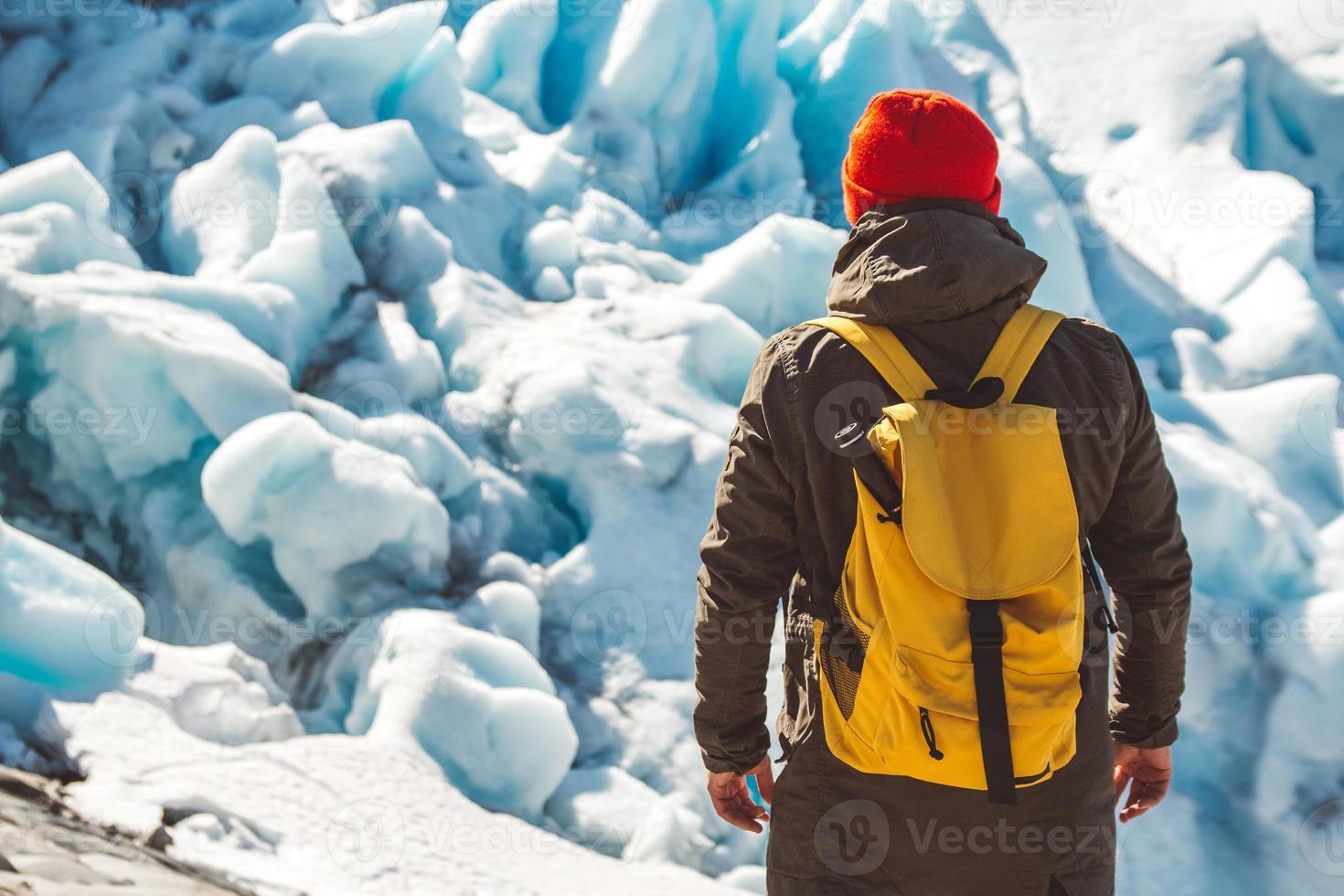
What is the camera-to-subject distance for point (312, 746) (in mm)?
3469

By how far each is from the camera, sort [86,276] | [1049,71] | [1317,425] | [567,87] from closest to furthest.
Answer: [86,276] → [1317,425] → [567,87] → [1049,71]

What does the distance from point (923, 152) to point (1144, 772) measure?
0.92m

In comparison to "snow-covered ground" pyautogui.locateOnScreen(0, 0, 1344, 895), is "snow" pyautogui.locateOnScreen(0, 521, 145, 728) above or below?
above

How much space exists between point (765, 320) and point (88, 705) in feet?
14.6

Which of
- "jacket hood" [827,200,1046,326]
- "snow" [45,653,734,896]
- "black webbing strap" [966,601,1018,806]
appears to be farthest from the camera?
"snow" [45,653,734,896]

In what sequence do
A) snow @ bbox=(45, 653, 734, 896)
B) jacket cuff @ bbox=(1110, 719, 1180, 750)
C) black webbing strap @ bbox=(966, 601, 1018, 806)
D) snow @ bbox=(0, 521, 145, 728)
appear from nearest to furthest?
1. black webbing strap @ bbox=(966, 601, 1018, 806)
2. jacket cuff @ bbox=(1110, 719, 1180, 750)
3. snow @ bbox=(45, 653, 734, 896)
4. snow @ bbox=(0, 521, 145, 728)

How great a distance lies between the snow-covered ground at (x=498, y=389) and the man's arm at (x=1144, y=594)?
1.96 meters

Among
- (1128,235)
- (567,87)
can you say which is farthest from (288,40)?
(1128,235)

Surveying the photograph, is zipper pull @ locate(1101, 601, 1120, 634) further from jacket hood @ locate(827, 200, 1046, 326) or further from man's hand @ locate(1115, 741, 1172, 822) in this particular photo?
jacket hood @ locate(827, 200, 1046, 326)

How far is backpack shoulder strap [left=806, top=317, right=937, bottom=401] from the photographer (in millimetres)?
1267

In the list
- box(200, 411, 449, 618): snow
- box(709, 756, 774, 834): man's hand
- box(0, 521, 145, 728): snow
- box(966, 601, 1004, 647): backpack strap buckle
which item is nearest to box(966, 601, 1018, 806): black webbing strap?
box(966, 601, 1004, 647): backpack strap buckle

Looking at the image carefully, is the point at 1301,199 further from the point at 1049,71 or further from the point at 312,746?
the point at 312,746

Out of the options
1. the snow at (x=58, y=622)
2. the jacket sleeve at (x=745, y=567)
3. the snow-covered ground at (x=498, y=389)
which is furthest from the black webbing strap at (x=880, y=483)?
the snow at (x=58, y=622)

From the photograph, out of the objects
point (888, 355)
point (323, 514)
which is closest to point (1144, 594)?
point (888, 355)
